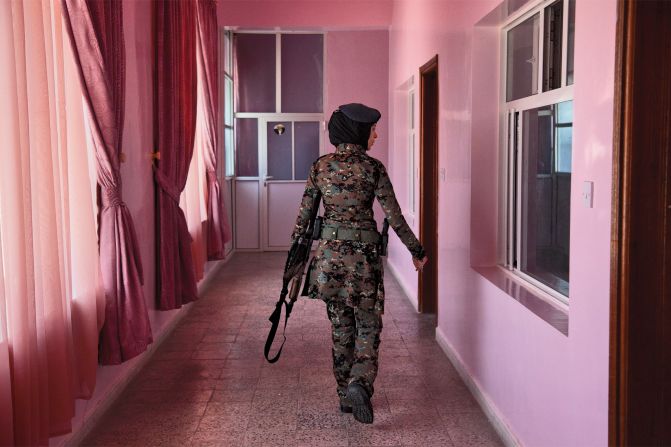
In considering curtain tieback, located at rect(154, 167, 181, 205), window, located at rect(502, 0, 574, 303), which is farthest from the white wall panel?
window, located at rect(502, 0, 574, 303)

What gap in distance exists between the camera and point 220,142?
9.14 metres

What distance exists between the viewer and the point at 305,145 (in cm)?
1053

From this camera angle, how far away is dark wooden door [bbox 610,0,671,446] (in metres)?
2.11

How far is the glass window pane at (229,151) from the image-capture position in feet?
32.7

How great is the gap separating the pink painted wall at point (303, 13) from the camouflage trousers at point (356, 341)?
5.93m

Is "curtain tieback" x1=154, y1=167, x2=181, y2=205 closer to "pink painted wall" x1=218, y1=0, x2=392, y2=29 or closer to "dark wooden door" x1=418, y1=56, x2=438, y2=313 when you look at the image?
"dark wooden door" x1=418, y1=56, x2=438, y2=313

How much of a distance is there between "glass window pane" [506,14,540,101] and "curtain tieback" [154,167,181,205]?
2.51 metres

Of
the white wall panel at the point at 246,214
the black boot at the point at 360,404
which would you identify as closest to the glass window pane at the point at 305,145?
the white wall panel at the point at 246,214

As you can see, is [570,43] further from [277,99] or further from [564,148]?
[277,99]

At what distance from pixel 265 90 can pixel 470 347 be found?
6883 millimetres

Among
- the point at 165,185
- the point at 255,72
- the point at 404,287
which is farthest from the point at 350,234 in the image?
the point at 255,72

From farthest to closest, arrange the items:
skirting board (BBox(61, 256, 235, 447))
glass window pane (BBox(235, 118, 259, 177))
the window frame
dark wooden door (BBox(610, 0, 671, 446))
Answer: glass window pane (BBox(235, 118, 259, 177)) < the window frame < skirting board (BBox(61, 256, 235, 447)) < dark wooden door (BBox(610, 0, 671, 446))

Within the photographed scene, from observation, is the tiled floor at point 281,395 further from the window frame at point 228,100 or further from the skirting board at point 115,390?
the window frame at point 228,100

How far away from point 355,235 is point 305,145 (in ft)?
22.7
